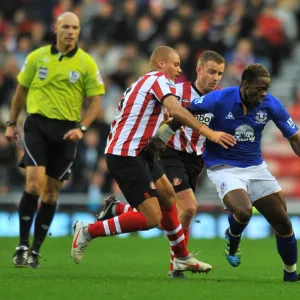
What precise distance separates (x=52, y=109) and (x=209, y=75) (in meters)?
1.75

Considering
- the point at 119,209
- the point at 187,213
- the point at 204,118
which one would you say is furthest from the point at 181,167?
the point at 119,209

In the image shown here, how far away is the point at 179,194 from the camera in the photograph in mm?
11391

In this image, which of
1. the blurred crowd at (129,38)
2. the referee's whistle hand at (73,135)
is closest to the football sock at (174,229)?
the referee's whistle hand at (73,135)

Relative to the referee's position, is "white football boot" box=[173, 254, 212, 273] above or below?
below

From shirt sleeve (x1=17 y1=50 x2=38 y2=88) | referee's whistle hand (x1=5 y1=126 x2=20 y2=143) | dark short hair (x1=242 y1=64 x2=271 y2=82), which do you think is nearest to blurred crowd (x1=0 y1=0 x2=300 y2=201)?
referee's whistle hand (x1=5 y1=126 x2=20 y2=143)

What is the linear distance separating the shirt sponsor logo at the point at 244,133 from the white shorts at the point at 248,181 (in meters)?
0.27

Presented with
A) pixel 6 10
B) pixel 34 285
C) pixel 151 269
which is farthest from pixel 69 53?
pixel 6 10

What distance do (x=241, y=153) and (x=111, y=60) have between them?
10993 mm

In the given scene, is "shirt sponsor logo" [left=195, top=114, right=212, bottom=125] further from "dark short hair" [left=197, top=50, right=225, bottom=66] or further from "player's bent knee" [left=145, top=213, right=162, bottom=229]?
"player's bent knee" [left=145, top=213, right=162, bottom=229]

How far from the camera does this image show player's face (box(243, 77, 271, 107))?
33.1ft

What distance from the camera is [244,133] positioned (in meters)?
10.4

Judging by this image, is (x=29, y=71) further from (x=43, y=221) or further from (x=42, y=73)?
(x=43, y=221)

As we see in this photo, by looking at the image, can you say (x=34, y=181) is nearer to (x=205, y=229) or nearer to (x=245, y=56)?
(x=205, y=229)

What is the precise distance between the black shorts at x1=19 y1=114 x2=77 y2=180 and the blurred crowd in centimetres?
678
